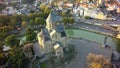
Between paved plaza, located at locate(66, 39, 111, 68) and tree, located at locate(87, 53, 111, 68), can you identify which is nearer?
tree, located at locate(87, 53, 111, 68)

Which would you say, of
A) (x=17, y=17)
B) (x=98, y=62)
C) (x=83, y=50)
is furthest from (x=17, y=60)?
(x=17, y=17)

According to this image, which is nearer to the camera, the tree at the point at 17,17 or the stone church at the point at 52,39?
the stone church at the point at 52,39

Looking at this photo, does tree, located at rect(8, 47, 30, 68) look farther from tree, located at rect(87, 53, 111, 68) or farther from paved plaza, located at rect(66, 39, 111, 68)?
tree, located at rect(87, 53, 111, 68)

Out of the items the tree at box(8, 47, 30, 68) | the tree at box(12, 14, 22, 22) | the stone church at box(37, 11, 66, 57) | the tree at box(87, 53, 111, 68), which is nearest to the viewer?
the tree at box(87, 53, 111, 68)

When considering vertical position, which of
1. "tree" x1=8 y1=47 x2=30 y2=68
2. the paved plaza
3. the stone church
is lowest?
the paved plaza

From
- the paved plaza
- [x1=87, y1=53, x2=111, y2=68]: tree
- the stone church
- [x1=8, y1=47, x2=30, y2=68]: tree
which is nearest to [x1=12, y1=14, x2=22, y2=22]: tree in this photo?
the stone church

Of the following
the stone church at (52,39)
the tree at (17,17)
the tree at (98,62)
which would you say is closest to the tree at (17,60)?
the stone church at (52,39)

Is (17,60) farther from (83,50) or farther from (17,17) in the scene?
(17,17)

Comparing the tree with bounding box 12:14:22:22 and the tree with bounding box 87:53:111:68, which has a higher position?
the tree with bounding box 12:14:22:22

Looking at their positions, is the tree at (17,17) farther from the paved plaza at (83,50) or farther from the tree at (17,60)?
the tree at (17,60)

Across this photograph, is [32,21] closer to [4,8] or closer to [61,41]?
[61,41]

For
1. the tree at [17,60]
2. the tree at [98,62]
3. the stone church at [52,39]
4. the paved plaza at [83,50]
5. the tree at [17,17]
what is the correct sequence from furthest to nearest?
the tree at [17,17] < the stone church at [52,39] < the paved plaza at [83,50] < the tree at [17,60] < the tree at [98,62]

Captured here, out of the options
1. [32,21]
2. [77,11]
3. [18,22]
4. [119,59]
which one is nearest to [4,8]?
[18,22]
